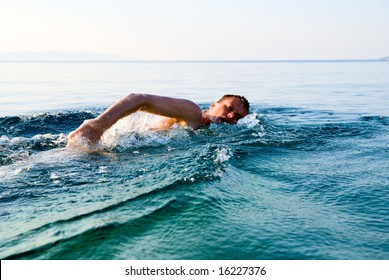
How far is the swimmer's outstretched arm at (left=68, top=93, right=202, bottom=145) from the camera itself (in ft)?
13.1

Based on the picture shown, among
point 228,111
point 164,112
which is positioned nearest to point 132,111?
point 164,112

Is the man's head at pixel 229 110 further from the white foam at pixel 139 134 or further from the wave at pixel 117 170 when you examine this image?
the white foam at pixel 139 134

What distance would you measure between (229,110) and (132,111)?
2100mm

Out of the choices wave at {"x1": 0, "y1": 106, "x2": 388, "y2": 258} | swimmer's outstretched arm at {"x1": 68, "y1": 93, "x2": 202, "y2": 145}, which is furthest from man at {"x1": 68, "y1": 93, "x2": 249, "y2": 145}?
wave at {"x1": 0, "y1": 106, "x2": 388, "y2": 258}

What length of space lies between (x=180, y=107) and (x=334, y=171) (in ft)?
7.73

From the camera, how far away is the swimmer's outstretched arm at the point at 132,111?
400cm

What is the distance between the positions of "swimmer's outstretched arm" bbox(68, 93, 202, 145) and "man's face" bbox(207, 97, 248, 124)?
521 mm

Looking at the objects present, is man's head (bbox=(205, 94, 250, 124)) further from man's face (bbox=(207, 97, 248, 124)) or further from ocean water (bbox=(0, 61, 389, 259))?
ocean water (bbox=(0, 61, 389, 259))

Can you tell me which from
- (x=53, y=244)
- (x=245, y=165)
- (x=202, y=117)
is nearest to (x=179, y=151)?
(x=245, y=165)

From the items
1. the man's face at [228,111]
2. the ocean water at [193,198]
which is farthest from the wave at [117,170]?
the man's face at [228,111]

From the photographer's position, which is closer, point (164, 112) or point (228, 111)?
point (164, 112)

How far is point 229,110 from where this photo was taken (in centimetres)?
594

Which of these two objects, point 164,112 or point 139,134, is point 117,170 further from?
point 139,134
